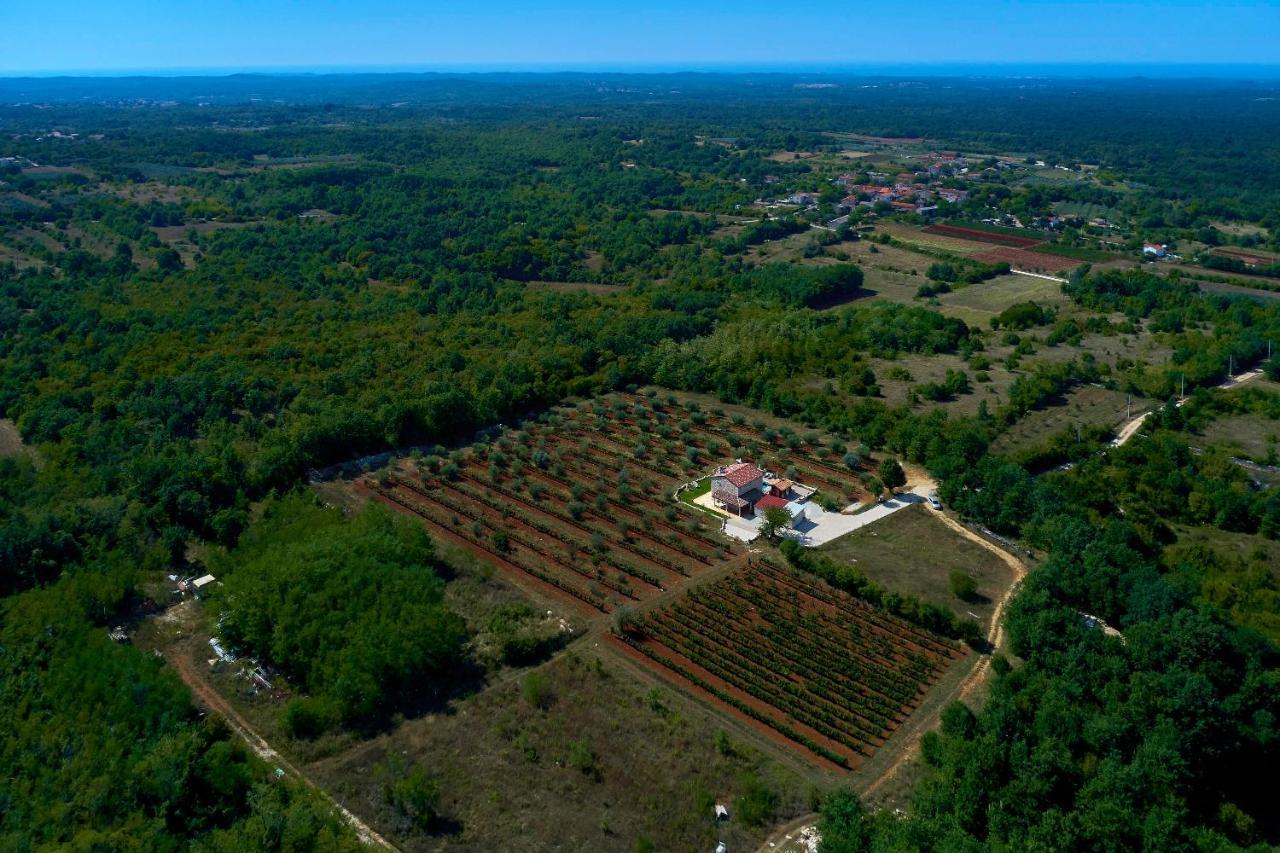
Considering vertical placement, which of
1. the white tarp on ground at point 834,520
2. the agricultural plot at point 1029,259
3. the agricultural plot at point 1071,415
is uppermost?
the agricultural plot at point 1029,259

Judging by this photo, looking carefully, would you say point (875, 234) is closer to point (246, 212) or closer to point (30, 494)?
point (246, 212)

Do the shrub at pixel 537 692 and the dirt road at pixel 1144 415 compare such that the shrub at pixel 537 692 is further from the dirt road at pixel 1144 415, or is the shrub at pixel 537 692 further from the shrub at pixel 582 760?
the dirt road at pixel 1144 415

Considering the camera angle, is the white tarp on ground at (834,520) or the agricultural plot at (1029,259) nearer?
the white tarp on ground at (834,520)

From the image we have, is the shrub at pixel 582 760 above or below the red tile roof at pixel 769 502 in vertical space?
below

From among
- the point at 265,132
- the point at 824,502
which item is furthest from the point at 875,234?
the point at 265,132

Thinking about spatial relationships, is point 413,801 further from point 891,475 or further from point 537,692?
point 891,475

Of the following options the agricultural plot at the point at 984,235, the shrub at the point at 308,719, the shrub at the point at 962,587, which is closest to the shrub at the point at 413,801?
the shrub at the point at 308,719

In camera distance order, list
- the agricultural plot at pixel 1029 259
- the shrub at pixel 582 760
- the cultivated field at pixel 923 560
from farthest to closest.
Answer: the agricultural plot at pixel 1029 259 < the cultivated field at pixel 923 560 < the shrub at pixel 582 760

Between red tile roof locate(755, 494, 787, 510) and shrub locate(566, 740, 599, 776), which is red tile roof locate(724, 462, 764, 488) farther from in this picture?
shrub locate(566, 740, 599, 776)
